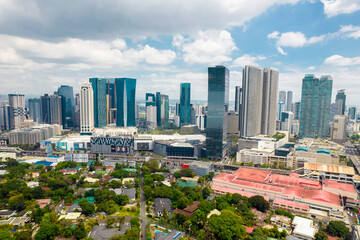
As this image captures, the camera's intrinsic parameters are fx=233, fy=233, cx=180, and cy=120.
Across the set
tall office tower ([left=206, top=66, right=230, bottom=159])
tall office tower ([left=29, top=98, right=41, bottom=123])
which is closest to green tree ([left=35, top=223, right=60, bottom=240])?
tall office tower ([left=206, top=66, right=230, bottom=159])

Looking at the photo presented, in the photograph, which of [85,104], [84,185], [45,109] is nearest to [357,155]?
[84,185]

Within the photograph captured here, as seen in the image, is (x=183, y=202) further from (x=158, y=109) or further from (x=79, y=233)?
(x=158, y=109)

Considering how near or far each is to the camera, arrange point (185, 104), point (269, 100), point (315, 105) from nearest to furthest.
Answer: point (315, 105) < point (269, 100) < point (185, 104)

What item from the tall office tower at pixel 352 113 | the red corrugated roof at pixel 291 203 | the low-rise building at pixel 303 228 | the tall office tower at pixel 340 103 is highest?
the tall office tower at pixel 340 103

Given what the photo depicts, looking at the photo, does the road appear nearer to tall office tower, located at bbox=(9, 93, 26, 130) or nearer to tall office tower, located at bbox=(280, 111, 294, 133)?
tall office tower, located at bbox=(9, 93, 26, 130)

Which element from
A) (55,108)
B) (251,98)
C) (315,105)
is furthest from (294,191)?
(55,108)

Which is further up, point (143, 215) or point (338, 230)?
point (338, 230)

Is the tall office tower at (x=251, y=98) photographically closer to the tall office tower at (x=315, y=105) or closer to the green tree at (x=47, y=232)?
the tall office tower at (x=315, y=105)

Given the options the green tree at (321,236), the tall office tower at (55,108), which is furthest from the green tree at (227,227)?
the tall office tower at (55,108)
